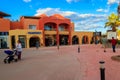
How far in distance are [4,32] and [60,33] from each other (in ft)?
50.5

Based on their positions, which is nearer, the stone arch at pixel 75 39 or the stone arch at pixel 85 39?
the stone arch at pixel 75 39

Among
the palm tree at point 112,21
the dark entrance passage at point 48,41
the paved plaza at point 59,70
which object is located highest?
the palm tree at point 112,21

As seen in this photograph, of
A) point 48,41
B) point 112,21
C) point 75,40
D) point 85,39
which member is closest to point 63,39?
point 48,41

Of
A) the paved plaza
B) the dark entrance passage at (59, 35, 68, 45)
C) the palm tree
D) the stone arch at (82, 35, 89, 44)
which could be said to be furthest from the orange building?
the paved plaza

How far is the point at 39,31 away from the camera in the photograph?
219 ft

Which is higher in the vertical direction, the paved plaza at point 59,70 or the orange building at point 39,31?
the orange building at point 39,31

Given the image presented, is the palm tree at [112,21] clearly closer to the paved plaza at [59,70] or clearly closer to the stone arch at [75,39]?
the stone arch at [75,39]

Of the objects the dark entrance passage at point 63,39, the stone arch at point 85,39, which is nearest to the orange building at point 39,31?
the dark entrance passage at point 63,39

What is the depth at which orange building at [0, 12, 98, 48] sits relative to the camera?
63.8 metres

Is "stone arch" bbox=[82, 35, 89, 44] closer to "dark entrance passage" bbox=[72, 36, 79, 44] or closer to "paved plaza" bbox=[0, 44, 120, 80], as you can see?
"dark entrance passage" bbox=[72, 36, 79, 44]

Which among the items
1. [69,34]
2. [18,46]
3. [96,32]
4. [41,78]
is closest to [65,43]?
[69,34]

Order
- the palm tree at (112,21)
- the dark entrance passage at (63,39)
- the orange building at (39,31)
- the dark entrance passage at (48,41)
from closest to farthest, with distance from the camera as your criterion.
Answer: the orange building at (39,31), the dark entrance passage at (48,41), the dark entrance passage at (63,39), the palm tree at (112,21)

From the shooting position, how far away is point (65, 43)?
76.2 metres

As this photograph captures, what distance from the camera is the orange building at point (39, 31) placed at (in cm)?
6375
